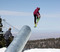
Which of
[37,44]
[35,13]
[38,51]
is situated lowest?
[37,44]

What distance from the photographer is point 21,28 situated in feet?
36.4

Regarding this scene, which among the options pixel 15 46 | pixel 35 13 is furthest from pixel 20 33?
pixel 35 13

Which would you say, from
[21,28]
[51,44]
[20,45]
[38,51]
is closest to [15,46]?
[20,45]

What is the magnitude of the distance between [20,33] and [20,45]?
2.92ft

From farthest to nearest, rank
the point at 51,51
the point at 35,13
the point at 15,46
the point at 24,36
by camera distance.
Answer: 1. the point at 35,13
2. the point at 51,51
3. the point at 24,36
4. the point at 15,46

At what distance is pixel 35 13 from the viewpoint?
752 inches

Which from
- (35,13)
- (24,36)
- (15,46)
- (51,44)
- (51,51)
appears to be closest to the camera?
(15,46)

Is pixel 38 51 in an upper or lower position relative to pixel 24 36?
lower

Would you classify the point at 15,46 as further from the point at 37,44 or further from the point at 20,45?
the point at 37,44

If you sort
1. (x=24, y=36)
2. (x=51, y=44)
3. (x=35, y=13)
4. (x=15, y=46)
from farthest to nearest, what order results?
(x=51, y=44)
(x=35, y=13)
(x=24, y=36)
(x=15, y=46)

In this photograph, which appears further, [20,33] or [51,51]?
[51,51]

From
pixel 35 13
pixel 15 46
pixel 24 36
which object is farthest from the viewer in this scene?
pixel 35 13

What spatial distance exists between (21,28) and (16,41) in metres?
1.38

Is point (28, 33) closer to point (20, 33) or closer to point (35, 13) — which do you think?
point (20, 33)
